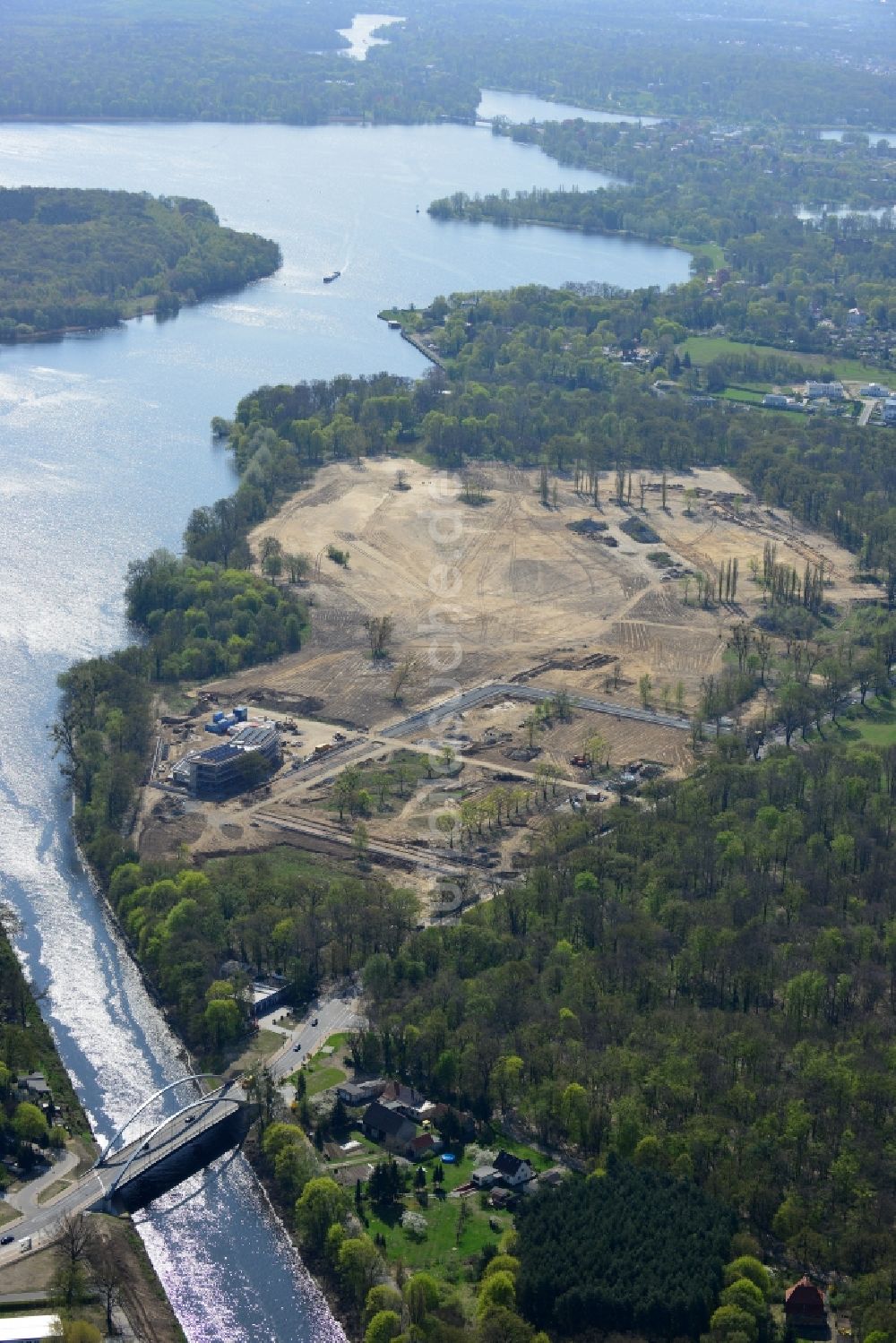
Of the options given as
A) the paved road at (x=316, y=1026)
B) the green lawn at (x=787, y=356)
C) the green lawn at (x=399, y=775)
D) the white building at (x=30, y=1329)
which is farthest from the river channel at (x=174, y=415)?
the green lawn at (x=787, y=356)

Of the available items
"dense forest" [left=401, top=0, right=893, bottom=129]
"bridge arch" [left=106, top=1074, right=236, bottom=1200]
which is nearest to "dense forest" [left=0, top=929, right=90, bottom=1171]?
"bridge arch" [left=106, top=1074, right=236, bottom=1200]

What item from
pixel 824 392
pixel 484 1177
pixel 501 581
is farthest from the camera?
pixel 824 392

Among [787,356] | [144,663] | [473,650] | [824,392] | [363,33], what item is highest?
[363,33]

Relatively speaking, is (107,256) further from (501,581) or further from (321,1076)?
(321,1076)

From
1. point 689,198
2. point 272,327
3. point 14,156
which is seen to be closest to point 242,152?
point 14,156

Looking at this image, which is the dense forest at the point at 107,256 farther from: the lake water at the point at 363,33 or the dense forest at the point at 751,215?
the lake water at the point at 363,33

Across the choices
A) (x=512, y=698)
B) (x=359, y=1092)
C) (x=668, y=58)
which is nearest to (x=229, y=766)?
(x=512, y=698)

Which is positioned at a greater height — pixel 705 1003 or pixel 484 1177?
pixel 705 1003
